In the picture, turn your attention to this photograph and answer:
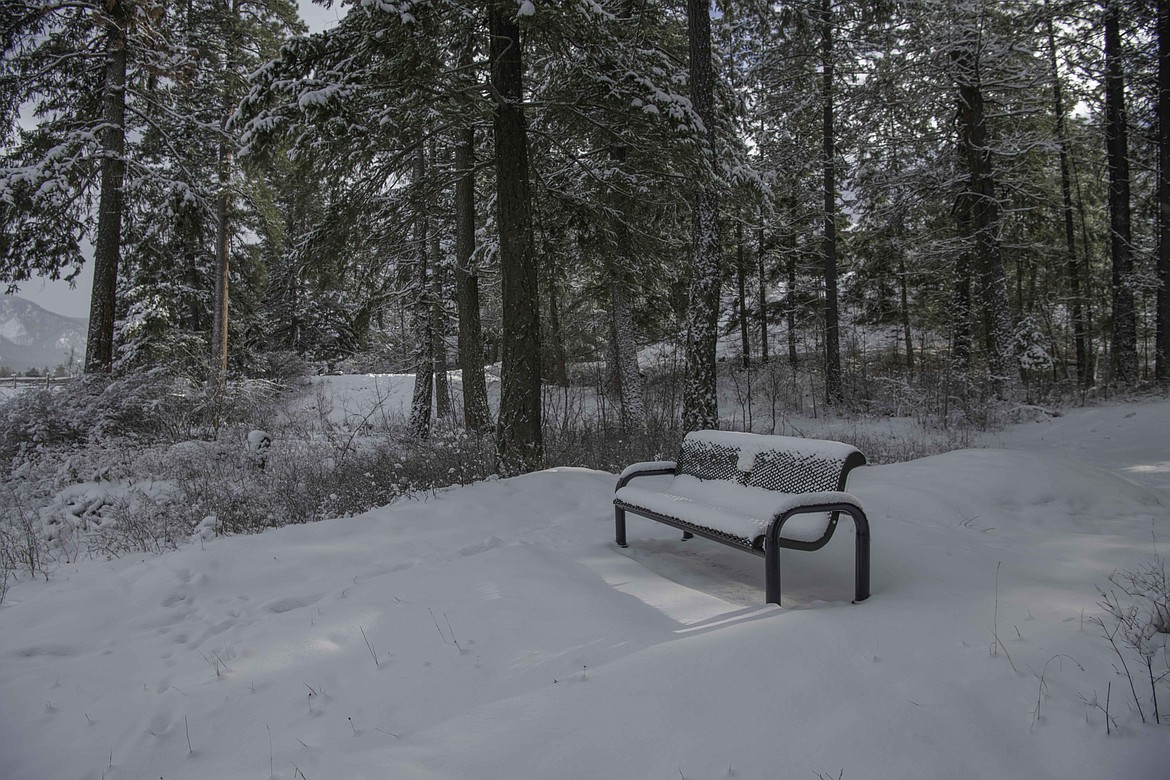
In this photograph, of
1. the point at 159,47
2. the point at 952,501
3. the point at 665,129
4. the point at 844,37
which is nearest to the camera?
the point at 952,501

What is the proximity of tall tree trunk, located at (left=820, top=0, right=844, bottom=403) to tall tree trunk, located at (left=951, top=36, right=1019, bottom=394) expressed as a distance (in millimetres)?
2978

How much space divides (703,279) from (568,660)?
6.09 meters

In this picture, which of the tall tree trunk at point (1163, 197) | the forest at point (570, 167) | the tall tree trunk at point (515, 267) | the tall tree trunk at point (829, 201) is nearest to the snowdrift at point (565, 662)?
the tall tree trunk at point (515, 267)

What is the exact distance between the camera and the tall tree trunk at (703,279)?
25.7 ft

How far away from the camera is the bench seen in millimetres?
3229

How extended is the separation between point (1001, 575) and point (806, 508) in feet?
4.77

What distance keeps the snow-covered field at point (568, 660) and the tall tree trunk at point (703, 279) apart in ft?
11.0

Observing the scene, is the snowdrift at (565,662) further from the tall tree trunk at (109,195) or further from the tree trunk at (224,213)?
the tree trunk at (224,213)

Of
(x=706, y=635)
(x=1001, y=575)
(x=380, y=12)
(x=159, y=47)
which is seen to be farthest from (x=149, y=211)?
(x=1001, y=575)

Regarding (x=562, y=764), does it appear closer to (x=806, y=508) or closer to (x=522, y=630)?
(x=522, y=630)

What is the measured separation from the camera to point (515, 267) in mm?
6590

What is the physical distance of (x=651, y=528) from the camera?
16.4ft

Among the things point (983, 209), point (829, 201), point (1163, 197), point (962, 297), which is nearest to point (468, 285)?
point (829, 201)

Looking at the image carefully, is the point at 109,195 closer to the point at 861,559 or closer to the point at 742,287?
the point at 861,559
